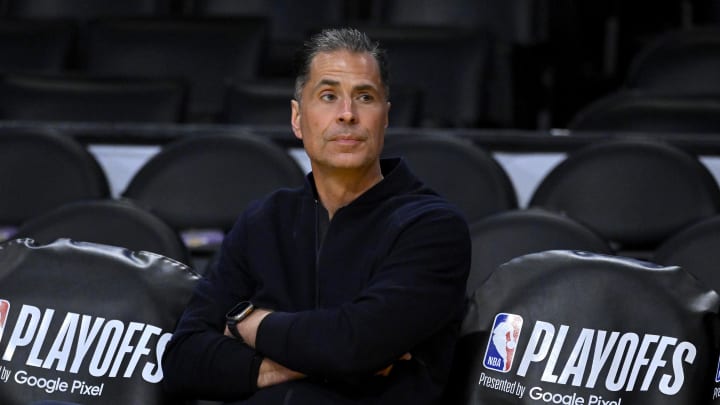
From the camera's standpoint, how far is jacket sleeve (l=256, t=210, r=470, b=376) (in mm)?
1587

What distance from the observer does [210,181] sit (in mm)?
2711

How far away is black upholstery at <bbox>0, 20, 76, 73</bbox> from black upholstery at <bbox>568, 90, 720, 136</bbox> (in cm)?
170

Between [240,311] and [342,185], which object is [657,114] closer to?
[342,185]

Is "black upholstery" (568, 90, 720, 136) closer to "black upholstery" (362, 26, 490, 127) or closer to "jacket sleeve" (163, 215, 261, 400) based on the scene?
"black upholstery" (362, 26, 490, 127)

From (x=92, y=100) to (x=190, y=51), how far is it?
0.47 m

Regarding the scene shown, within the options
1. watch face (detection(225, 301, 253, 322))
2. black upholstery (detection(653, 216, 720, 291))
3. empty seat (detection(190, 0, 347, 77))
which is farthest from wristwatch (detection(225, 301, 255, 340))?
empty seat (detection(190, 0, 347, 77))

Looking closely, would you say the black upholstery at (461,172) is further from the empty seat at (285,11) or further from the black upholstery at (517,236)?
the empty seat at (285,11)

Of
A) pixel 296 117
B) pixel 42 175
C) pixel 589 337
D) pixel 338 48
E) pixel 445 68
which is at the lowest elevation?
pixel 42 175

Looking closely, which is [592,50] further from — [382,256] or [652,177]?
[382,256]

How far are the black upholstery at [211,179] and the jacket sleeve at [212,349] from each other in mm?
858

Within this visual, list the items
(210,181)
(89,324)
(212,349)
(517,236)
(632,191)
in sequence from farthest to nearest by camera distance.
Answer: (210,181) < (632,191) < (517,236) < (89,324) < (212,349)

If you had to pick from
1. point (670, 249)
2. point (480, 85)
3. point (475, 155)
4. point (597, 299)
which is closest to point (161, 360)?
point (597, 299)

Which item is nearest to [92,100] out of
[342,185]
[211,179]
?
[211,179]

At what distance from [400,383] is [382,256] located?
0.18 meters
